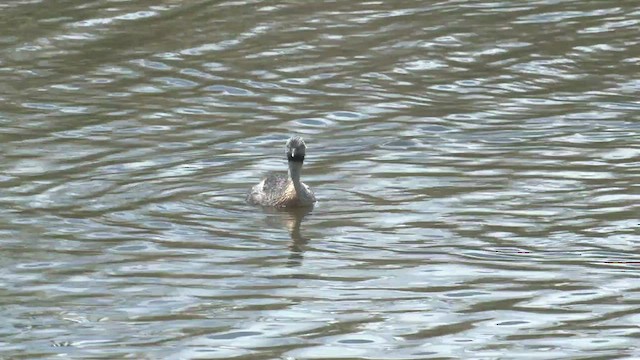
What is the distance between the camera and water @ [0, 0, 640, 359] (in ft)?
42.4

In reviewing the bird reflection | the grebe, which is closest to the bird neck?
the grebe

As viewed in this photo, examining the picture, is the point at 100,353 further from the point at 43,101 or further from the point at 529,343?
the point at 43,101

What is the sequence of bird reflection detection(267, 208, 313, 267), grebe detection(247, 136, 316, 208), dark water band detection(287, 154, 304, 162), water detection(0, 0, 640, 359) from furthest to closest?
dark water band detection(287, 154, 304, 162) < grebe detection(247, 136, 316, 208) < bird reflection detection(267, 208, 313, 267) < water detection(0, 0, 640, 359)

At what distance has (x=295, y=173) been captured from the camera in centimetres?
1748

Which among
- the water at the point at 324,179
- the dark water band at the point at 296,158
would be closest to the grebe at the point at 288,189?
the dark water band at the point at 296,158

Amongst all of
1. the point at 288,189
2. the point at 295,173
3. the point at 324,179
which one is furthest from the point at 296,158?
the point at 324,179

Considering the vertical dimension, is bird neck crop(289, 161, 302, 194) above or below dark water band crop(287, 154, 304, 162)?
below

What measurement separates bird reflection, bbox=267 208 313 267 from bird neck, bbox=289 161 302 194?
23 centimetres

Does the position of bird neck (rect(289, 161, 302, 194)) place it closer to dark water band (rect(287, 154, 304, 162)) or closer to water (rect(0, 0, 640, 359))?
dark water band (rect(287, 154, 304, 162))

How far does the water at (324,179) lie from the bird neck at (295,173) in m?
0.29

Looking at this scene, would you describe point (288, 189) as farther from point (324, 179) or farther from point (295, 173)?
point (324, 179)

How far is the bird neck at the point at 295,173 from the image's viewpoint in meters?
17.4

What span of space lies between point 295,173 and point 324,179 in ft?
3.03

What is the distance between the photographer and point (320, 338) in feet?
41.1
